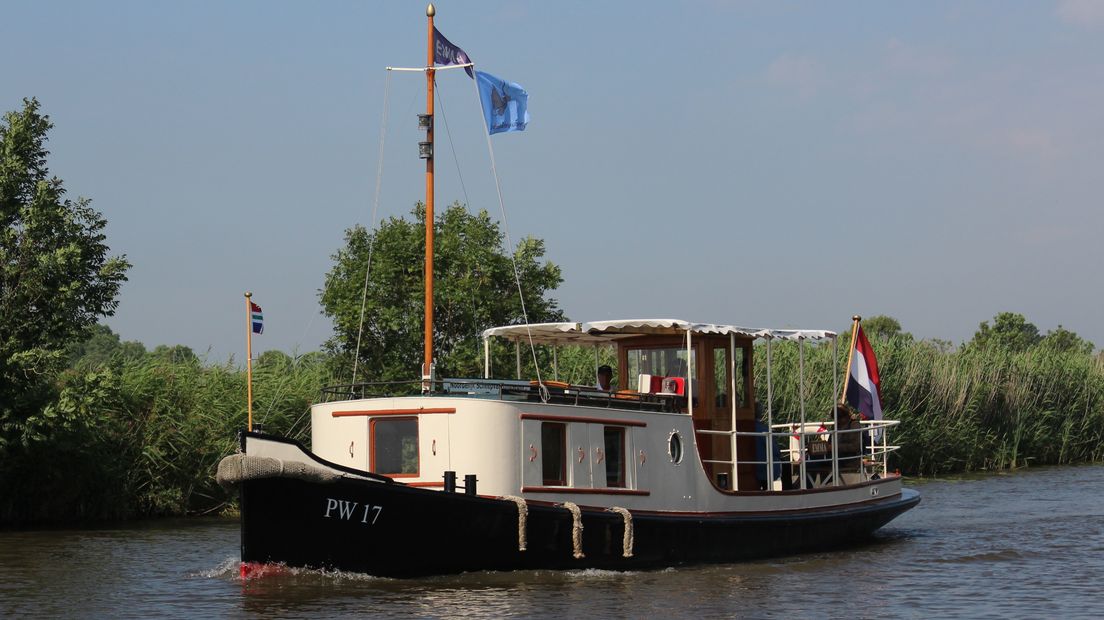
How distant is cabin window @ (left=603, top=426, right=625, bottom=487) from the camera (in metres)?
16.4

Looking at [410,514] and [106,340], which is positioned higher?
[106,340]

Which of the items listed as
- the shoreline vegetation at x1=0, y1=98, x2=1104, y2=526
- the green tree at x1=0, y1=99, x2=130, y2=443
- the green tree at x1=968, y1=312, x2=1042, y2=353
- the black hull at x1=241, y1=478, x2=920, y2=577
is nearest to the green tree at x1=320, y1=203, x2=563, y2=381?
the shoreline vegetation at x1=0, y1=98, x2=1104, y2=526

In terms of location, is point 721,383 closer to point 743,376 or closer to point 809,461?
point 743,376

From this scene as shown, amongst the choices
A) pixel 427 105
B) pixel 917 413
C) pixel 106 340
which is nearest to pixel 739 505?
pixel 427 105

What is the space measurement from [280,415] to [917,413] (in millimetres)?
15021

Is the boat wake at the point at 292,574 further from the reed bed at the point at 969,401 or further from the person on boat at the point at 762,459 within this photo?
the reed bed at the point at 969,401

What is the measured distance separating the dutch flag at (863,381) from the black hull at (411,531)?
5.52 m

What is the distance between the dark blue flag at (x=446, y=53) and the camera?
56.5 feet

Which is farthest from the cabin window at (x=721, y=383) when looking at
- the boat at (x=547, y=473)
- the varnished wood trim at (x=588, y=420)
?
the varnished wood trim at (x=588, y=420)

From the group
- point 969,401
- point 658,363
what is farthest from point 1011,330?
point 658,363

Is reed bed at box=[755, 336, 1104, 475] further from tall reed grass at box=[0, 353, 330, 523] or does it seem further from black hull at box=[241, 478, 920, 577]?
black hull at box=[241, 478, 920, 577]

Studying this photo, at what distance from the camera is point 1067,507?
24391 millimetres

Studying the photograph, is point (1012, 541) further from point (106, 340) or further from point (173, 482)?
point (106, 340)

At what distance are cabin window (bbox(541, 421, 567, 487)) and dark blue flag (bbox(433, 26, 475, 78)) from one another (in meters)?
4.94
